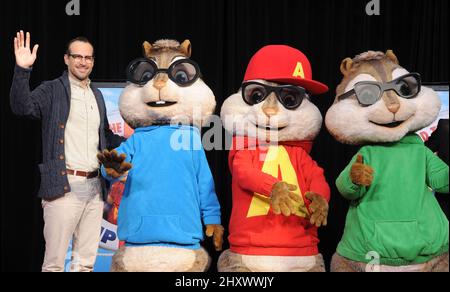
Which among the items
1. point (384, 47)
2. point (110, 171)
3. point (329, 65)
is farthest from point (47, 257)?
point (384, 47)

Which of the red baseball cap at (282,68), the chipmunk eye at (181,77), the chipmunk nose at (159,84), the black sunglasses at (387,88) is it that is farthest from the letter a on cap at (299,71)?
the chipmunk nose at (159,84)

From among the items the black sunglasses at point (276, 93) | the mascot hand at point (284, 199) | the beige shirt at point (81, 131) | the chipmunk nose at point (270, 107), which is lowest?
the mascot hand at point (284, 199)

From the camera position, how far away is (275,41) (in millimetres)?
3891

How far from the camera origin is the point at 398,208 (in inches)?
112

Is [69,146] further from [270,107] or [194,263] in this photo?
[270,107]

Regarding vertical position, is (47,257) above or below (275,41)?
below

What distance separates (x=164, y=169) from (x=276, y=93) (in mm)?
649

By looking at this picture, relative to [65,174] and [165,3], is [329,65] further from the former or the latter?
[65,174]

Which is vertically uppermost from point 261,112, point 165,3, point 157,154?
point 165,3

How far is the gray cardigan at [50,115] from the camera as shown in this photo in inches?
120

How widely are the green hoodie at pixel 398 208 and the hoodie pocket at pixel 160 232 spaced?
0.77 meters

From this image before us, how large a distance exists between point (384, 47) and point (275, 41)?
68 centimetres

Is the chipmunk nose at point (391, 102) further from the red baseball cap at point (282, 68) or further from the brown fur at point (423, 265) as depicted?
the brown fur at point (423, 265)

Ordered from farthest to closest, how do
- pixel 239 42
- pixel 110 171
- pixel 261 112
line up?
pixel 239 42, pixel 261 112, pixel 110 171
